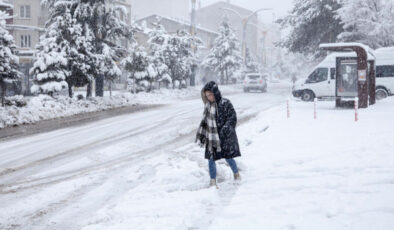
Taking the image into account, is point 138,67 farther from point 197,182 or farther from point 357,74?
point 197,182

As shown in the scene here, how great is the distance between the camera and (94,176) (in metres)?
7.79

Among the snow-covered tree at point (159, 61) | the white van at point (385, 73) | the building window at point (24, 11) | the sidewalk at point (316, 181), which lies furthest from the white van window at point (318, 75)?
the building window at point (24, 11)

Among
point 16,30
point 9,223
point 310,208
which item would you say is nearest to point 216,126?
point 310,208

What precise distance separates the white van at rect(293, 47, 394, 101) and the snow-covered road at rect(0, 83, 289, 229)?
12162 millimetres

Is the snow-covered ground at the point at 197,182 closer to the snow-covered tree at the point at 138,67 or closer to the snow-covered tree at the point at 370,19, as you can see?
the snow-covered tree at the point at 370,19

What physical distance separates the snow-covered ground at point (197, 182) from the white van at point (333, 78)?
10.7 m

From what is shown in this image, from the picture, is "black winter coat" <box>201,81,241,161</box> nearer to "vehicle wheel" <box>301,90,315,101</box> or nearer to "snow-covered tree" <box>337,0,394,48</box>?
"vehicle wheel" <box>301,90,315,101</box>

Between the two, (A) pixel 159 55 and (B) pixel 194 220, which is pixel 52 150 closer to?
(B) pixel 194 220

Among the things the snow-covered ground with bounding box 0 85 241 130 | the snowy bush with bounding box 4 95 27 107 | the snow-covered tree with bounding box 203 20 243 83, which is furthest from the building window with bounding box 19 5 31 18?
the snowy bush with bounding box 4 95 27 107

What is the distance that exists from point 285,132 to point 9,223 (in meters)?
8.04

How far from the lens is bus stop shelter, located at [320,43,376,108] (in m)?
17.0

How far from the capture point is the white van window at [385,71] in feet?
73.7

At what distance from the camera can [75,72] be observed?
20844 mm

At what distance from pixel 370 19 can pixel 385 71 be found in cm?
560
